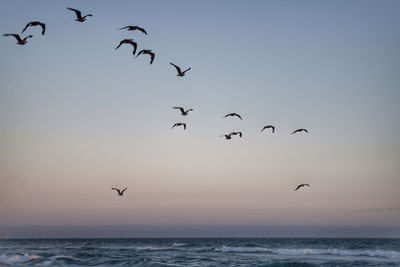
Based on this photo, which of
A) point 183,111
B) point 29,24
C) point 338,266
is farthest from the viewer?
point 338,266

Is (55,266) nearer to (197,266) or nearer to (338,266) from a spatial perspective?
(197,266)

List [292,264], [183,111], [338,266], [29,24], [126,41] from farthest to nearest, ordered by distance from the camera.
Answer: [338,266]
[292,264]
[183,111]
[126,41]
[29,24]

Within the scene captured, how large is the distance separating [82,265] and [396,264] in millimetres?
24521

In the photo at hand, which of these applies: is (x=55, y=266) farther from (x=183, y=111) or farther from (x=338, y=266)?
(x=338, y=266)

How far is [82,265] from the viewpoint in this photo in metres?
37.8

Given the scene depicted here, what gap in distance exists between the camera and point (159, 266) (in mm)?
35625

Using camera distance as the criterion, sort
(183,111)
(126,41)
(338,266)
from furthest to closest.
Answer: (338,266), (183,111), (126,41)

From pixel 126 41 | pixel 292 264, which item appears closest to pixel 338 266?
pixel 292 264

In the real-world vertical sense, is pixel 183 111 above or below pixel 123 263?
above

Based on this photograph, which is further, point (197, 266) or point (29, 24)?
point (197, 266)

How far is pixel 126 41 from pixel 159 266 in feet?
70.7

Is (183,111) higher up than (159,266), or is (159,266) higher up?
(183,111)

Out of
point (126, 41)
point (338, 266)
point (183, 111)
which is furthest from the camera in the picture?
point (338, 266)

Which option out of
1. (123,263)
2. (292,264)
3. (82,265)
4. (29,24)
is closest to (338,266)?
(292,264)
